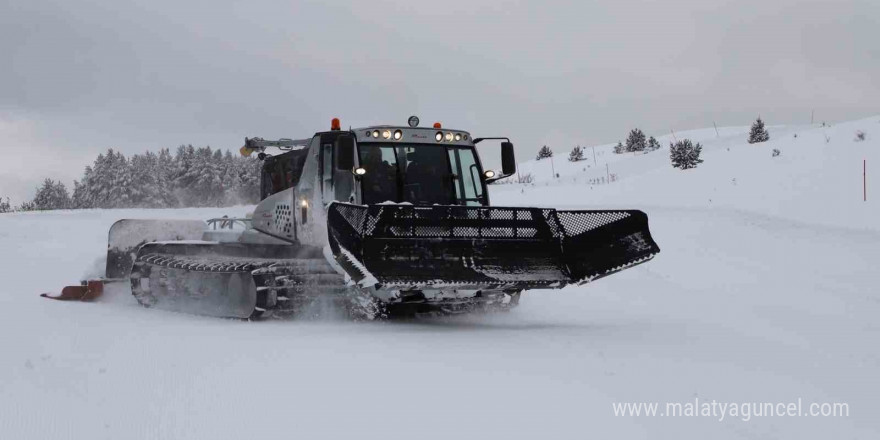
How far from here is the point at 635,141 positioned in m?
53.7

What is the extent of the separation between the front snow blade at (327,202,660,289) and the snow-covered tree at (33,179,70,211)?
3384 inches

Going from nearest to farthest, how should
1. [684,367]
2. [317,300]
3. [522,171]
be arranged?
[684,367]
[317,300]
[522,171]

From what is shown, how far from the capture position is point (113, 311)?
10227mm

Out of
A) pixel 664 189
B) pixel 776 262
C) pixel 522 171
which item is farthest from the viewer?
pixel 522 171

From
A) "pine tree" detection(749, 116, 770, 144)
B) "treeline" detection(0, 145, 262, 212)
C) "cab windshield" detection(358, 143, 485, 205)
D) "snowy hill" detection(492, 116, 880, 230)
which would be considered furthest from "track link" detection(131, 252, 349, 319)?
"treeline" detection(0, 145, 262, 212)

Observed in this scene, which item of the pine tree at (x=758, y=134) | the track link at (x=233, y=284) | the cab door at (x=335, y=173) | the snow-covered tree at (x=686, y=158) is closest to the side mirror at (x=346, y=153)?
the cab door at (x=335, y=173)

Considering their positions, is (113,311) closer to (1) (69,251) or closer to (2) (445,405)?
(2) (445,405)

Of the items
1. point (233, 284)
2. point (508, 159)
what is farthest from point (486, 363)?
point (233, 284)

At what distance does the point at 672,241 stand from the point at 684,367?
12.8 metres

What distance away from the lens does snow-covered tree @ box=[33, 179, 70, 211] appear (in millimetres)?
85812

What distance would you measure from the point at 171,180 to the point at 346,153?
69131 mm

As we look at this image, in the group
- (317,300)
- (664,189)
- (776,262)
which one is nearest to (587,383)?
(317,300)

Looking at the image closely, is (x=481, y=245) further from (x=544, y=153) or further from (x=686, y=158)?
(x=544, y=153)

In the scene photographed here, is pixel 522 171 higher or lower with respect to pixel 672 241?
higher
